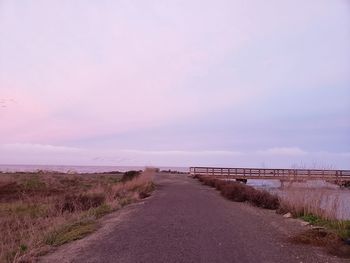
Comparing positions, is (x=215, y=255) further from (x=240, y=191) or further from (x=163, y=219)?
(x=240, y=191)

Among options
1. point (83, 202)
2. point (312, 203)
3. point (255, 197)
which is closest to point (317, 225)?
point (312, 203)

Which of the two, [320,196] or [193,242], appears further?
[320,196]

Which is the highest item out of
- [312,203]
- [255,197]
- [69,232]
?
[312,203]

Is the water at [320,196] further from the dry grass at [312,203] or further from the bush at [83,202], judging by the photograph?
the bush at [83,202]

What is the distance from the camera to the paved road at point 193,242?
952cm

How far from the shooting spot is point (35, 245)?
10883 mm

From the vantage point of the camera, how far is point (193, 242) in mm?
11031

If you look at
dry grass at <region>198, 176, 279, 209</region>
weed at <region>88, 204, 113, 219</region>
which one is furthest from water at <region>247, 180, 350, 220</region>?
weed at <region>88, 204, 113, 219</region>

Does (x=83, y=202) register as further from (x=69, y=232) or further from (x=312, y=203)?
(x=312, y=203)

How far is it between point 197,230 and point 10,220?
8303 millimetres

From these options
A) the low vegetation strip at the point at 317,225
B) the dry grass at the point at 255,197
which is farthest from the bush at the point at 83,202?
the low vegetation strip at the point at 317,225

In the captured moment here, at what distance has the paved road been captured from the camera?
952 centimetres

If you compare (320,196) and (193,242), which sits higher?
(320,196)

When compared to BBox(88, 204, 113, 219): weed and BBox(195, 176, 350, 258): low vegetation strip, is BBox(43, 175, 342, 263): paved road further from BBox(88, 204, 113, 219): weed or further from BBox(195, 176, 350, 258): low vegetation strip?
BBox(88, 204, 113, 219): weed
